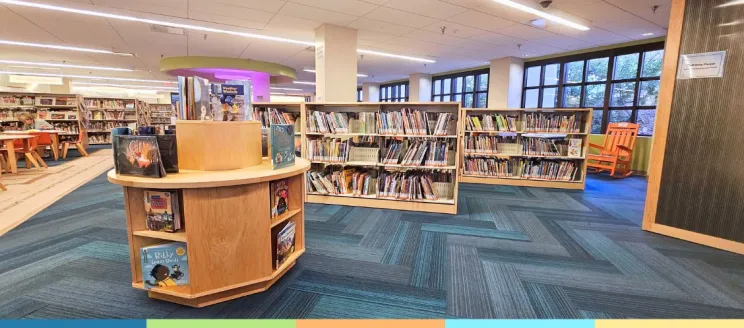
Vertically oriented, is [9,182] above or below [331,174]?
below

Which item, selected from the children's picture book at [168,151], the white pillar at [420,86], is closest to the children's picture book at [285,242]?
the children's picture book at [168,151]

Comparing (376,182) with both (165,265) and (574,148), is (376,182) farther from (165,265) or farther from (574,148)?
(574,148)

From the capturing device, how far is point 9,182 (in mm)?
5254

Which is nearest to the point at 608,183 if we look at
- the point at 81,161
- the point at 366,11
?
the point at 366,11

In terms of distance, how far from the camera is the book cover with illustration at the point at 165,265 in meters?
1.87

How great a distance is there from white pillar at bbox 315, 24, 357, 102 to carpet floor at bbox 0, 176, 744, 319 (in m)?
2.90

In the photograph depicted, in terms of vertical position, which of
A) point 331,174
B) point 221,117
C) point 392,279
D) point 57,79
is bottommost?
point 392,279

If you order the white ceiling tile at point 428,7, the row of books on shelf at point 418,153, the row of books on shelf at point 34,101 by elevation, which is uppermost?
the white ceiling tile at point 428,7

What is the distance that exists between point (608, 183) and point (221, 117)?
6505 millimetres

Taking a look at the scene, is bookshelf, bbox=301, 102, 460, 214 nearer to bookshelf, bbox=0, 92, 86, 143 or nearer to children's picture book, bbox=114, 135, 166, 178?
children's picture book, bbox=114, 135, 166, 178

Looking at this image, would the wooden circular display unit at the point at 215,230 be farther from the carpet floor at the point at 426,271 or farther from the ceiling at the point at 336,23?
the ceiling at the point at 336,23

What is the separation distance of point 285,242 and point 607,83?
8.34 metres

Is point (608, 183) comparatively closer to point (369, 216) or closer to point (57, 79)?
point (369, 216)

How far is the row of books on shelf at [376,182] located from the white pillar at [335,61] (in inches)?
83.0
